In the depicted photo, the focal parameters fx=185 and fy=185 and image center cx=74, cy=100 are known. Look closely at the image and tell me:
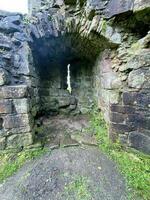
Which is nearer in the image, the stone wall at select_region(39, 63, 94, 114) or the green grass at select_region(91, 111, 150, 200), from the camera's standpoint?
the green grass at select_region(91, 111, 150, 200)

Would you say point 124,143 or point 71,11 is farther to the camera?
point 71,11

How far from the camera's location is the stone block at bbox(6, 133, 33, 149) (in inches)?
114

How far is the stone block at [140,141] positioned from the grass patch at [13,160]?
56.8 inches

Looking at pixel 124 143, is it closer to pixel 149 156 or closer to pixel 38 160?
pixel 149 156

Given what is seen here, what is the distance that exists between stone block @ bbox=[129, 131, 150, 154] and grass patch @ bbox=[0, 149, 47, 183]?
4.73 feet

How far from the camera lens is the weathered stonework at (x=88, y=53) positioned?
110 inches

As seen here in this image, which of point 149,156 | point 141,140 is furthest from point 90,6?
point 149,156

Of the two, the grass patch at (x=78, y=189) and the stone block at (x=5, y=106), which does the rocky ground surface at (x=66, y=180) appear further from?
the stone block at (x=5, y=106)

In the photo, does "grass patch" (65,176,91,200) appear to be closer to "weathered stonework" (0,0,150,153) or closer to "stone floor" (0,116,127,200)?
"stone floor" (0,116,127,200)

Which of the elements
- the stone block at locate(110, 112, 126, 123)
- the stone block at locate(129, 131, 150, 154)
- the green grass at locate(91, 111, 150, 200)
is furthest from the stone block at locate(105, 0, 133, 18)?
the green grass at locate(91, 111, 150, 200)

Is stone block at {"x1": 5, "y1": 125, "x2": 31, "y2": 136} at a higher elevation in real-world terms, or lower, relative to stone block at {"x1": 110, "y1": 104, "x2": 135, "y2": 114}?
lower

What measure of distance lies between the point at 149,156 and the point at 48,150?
158 cm

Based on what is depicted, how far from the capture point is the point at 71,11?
4.00 metres

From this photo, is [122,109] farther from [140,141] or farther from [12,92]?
[12,92]
